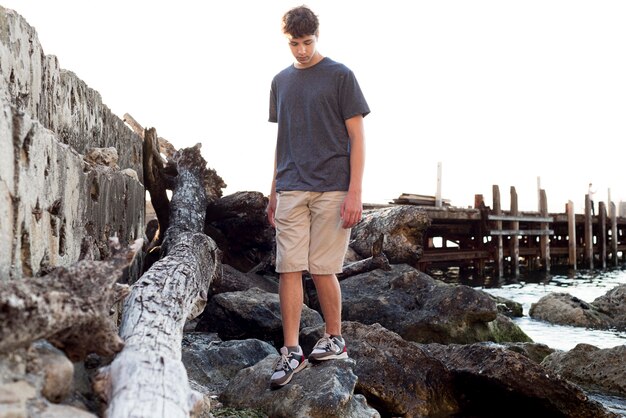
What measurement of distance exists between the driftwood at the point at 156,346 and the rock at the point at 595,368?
3.24m

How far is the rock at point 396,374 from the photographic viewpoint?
4691mm

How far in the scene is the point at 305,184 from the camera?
12.6 ft

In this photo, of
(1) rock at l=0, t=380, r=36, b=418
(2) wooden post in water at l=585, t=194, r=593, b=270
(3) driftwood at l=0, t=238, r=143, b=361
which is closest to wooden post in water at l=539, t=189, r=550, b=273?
(2) wooden post in water at l=585, t=194, r=593, b=270

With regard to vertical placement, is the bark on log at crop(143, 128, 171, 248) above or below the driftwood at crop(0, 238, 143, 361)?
above

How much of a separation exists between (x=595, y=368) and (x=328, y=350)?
3121mm

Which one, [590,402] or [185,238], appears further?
[185,238]

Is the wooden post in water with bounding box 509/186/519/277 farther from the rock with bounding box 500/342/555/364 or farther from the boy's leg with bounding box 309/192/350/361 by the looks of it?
the boy's leg with bounding box 309/192/350/361

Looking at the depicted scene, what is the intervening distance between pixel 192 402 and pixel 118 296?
0.81 meters

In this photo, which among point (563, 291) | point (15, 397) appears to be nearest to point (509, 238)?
point (563, 291)

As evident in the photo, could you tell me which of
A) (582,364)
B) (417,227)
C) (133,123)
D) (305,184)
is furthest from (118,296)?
(417,227)

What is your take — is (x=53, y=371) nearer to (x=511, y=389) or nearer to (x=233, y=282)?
(x=511, y=389)

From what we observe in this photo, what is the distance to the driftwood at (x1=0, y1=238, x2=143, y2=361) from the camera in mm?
1976

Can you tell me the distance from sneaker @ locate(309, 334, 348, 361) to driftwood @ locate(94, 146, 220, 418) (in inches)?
30.8

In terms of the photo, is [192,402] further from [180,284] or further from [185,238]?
[185,238]
